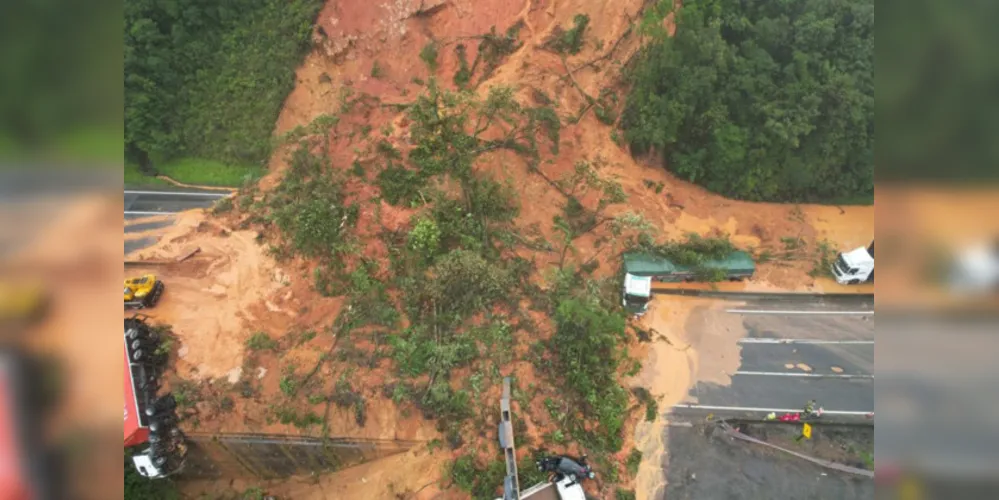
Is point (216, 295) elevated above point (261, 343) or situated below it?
above

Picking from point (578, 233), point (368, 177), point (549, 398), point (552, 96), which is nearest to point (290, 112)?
point (368, 177)

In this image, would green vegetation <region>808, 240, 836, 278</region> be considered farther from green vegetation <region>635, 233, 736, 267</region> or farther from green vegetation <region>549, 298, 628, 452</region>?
green vegetation <region>549, 298, 628, 452</region>

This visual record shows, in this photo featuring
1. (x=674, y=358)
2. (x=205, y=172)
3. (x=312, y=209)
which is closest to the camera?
(x=674, y=358)

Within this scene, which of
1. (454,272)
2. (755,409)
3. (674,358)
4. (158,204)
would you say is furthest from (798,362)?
(158,204)

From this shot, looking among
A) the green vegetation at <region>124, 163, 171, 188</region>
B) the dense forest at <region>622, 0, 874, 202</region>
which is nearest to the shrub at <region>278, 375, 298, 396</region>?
the green vegetation at <region>124, 163, 171, 188</region>

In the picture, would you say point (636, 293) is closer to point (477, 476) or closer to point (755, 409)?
point (755, 409)

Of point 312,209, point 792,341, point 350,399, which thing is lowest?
point 350,399

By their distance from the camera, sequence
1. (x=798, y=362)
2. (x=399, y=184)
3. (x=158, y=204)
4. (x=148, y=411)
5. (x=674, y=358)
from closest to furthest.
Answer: (x=148, y=411) → (x=798, y=362) → (x=674, y=358) → (x=399, y=184) → (x=158, y=204)
